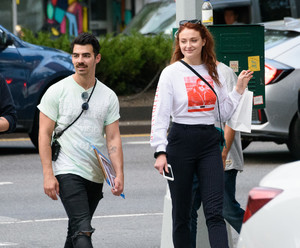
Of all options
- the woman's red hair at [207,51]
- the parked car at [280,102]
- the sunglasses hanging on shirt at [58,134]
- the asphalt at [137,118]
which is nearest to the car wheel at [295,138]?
the parked car at [280,102]

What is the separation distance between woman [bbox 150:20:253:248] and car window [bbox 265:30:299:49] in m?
6.05

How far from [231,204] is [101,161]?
1.41m

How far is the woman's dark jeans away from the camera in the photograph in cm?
580

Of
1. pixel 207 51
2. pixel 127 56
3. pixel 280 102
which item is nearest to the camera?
pixel 207 51

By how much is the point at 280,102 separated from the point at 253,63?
4.24 m

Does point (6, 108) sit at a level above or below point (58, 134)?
above

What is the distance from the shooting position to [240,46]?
697 cm

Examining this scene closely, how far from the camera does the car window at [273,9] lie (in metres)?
17.6

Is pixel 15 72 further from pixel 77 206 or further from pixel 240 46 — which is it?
pixel 77 206

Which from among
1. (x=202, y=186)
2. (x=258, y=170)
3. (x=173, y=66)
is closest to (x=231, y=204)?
(x=202, y=186)

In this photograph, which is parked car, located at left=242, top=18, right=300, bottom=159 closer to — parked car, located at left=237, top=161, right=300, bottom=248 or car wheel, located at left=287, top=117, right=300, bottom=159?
car wheel, located at left=287, top=117, right=300, bottom=159

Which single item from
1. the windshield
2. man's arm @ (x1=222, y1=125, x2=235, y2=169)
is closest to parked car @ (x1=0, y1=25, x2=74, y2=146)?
the windshield

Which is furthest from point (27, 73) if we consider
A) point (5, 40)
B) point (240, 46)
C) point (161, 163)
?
point (161, 163)

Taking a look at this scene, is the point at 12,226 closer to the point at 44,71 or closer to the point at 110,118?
the point at 110,118
